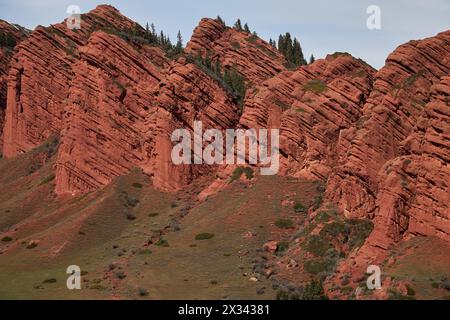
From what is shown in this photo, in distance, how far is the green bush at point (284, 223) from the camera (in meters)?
106

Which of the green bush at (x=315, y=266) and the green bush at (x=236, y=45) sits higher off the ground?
the green bush at (x=236, y=45)

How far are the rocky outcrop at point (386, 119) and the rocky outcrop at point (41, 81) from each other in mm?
70551

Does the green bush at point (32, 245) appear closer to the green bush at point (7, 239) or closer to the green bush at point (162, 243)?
the green bush at point (7, 239)

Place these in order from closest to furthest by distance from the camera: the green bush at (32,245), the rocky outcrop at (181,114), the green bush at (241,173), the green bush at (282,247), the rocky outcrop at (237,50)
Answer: the green bush at (282,247)
the green bush at (32,245)
the green bush at (241,173)
the rocky outcrop at (181,114)
the rocky outcrop at (237,50)

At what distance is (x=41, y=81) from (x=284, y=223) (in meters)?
75.7

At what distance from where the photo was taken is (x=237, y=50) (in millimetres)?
155625

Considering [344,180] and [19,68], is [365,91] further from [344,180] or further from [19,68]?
[19,68]

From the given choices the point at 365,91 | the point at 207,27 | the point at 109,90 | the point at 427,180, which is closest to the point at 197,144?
the point at 109,90

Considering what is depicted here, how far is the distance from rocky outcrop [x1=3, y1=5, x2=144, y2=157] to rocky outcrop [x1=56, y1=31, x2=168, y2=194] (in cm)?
2226

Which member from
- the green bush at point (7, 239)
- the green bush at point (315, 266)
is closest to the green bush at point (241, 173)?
the green bush at point (315, 266)

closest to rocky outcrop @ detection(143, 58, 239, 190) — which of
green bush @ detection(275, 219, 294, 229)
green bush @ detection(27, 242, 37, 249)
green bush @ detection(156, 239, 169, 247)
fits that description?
green bush @ detection(156, 239, 169, 247)

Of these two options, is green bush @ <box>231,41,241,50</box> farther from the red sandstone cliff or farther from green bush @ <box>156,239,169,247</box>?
green bush @ <box>156,239,169,247</box>

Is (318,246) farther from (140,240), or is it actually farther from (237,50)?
(237,50)

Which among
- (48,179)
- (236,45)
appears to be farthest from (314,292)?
(236,45)
